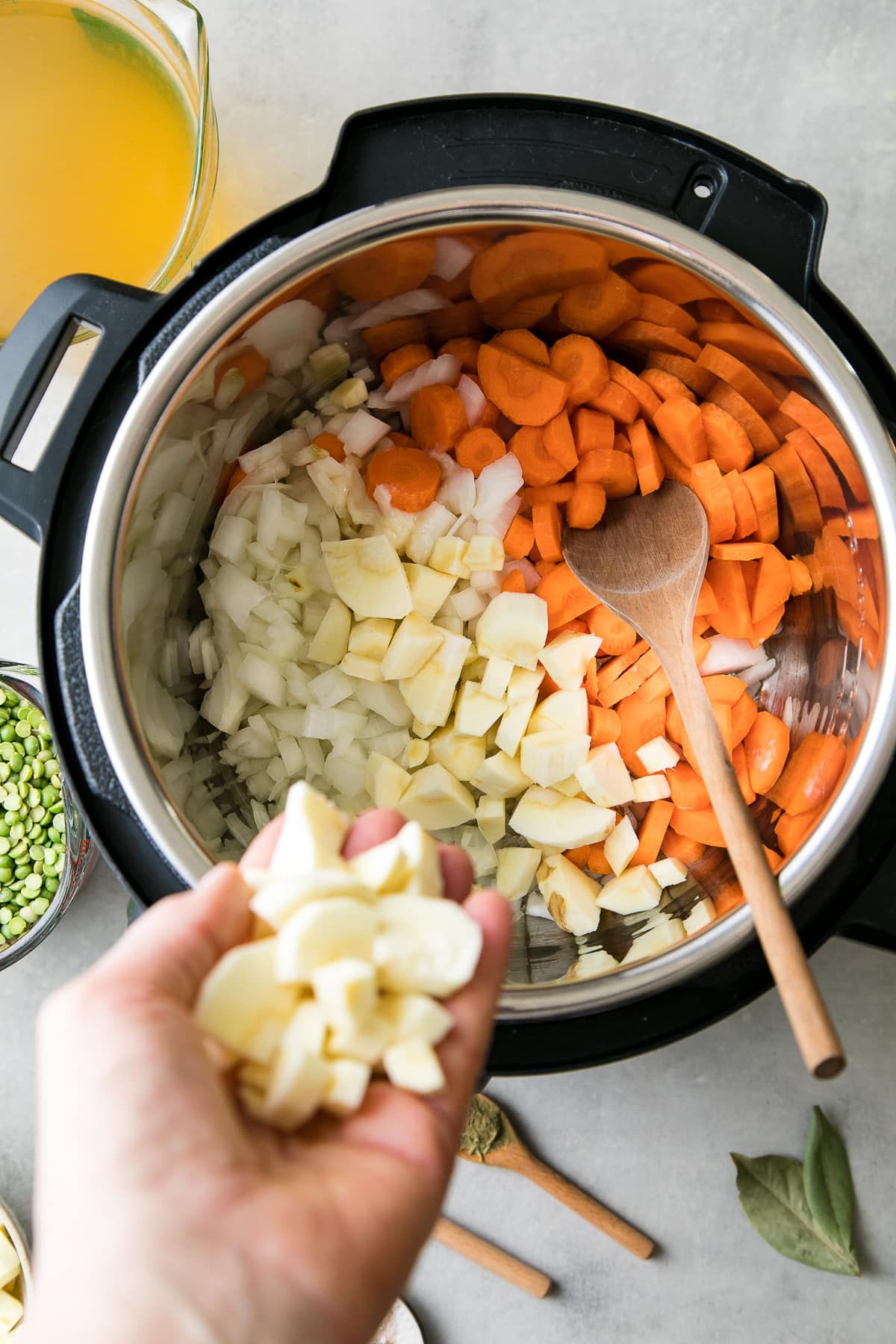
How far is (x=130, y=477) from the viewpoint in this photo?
3.05 feet

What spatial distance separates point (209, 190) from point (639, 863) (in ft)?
3.33

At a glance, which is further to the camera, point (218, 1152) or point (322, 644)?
point (322, 644)

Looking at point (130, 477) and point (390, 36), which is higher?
point (390, 36)

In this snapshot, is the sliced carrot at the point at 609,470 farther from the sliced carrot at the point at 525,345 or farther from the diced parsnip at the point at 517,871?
the diced parsnip at the point at 517,871

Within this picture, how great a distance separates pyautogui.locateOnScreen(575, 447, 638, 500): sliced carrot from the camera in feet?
4.02

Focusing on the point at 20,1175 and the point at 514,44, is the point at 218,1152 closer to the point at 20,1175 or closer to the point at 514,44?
the point at 20,1175

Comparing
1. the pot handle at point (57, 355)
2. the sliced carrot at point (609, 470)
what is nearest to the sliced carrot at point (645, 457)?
the sliced carrot at point (609, 470)

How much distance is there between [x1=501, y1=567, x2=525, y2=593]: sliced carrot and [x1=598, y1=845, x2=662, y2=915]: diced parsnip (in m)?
0.40

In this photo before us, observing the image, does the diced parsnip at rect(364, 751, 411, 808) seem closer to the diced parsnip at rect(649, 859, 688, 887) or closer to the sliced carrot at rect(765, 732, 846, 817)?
the diced parsnip at rect(649, 859, 688, 887)

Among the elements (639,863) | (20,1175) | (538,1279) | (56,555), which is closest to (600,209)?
(56,555)

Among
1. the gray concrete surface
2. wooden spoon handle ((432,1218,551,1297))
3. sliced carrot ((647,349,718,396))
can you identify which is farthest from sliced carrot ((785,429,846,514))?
wooden spoon handle ((432,1218,551,1297))

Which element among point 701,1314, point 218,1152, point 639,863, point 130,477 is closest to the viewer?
point 218,1152

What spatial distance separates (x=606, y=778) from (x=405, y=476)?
0.46 meters

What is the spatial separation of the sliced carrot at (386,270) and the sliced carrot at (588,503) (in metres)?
0.33
